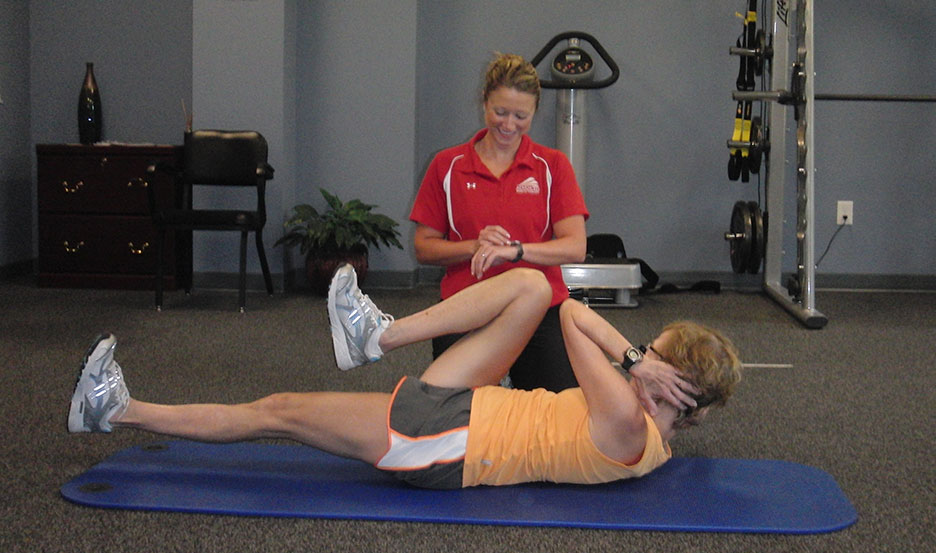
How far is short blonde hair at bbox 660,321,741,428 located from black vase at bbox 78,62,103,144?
4258 mm

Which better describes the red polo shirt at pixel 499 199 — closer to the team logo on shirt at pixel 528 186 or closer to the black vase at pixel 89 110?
the team logo on shirt at pixel 528 186

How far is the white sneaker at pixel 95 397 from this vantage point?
198 centimetres

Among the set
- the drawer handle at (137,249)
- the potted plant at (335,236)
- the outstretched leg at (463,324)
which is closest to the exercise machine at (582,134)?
the potted plant at (335,236)

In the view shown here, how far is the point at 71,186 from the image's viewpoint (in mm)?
5133

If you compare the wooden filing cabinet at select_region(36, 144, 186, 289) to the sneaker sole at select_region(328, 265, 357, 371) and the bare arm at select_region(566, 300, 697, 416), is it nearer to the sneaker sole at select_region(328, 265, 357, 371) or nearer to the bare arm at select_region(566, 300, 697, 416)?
the sneaker sole at select_region(328, 265, 357, 371)

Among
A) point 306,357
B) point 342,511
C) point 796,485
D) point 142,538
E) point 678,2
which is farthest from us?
point 678,2

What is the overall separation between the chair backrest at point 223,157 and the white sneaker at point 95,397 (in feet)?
9.91

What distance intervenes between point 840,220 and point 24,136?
179 inches

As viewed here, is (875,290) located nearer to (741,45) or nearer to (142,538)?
(741,45)

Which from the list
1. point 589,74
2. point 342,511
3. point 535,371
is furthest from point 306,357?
point 589,74

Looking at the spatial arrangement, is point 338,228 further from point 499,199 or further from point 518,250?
point 518,250

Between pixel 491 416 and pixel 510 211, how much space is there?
0.63 metres

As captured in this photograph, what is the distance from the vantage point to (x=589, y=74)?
5.05 meters

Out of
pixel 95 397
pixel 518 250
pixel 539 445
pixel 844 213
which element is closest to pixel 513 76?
pixel 518 250
